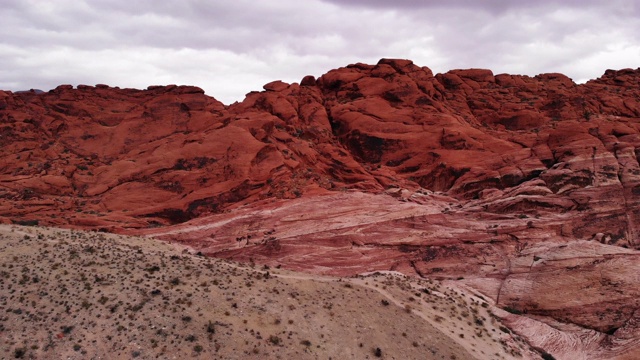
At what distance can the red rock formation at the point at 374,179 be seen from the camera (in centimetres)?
3506

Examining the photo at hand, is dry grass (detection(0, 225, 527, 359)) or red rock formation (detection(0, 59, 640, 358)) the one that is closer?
dry grass (detection(0, 225, 527, 359))

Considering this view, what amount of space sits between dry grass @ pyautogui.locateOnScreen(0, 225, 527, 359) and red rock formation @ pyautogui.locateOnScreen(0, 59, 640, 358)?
5175 millimetres

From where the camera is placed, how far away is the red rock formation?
115 ft

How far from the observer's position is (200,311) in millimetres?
23578

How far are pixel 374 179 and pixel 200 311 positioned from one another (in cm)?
2730

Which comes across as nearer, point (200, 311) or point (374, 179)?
point (200, 311)

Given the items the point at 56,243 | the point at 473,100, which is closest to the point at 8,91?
the point at 56,243

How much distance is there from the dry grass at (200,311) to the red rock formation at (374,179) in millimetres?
5175

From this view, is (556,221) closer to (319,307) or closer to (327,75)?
(319,307)

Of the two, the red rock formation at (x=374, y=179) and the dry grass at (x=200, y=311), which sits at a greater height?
the red rock formation at (x=374, y=179)

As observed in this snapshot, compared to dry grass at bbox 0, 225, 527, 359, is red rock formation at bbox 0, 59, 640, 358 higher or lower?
higher

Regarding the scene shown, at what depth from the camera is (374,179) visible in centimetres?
4703

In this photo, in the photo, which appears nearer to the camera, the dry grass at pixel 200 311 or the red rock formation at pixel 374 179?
the dry grass at pixel 200 311

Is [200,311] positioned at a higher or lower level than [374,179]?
lower
